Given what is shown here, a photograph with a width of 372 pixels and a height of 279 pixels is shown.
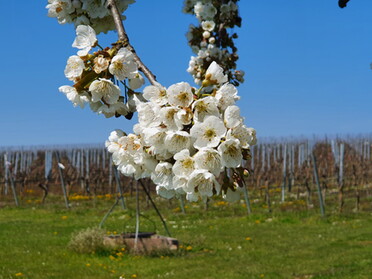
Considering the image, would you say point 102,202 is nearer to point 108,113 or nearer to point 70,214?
point 70,214

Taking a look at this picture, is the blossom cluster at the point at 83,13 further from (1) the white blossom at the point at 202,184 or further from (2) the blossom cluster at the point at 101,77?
(1) the white blossom at the point at 202,184

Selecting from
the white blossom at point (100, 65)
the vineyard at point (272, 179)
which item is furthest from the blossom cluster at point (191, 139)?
the vineyard at point (272, 179)

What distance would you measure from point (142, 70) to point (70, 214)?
15950mm

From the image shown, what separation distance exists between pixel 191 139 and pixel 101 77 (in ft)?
1.51

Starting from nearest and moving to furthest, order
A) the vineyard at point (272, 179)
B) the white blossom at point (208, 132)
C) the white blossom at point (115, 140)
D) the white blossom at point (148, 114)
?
the white blossom at point (208, 132) → the white blossom at point (148, 114) → the white blossom at point (115, 140) → the vineyard at point (272, 179)

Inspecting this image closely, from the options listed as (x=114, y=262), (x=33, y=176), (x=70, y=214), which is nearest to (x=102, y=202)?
(x=70, y=214)

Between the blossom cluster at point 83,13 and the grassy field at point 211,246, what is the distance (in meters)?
6.19

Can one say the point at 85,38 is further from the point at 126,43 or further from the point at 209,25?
the point at 209,25

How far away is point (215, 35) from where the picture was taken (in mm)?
7684

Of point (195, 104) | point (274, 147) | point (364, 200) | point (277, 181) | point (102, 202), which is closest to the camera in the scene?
point (195, 104)

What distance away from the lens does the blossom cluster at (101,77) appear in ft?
6.20

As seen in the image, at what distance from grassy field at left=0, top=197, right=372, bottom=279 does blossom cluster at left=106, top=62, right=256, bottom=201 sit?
6753mm

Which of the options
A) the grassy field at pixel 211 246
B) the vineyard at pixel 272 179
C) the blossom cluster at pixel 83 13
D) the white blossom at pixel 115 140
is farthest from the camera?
the vineyard at pixel 272 179

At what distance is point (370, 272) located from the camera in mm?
8469
